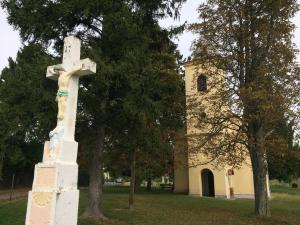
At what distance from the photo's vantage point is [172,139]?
1722 cm

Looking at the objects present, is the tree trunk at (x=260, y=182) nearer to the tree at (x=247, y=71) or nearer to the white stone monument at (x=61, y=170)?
the tree at (x=247, y=71)

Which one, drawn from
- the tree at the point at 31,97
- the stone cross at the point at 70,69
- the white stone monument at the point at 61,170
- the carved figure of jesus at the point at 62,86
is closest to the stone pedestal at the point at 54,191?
the white stone monument at the point at 61,170

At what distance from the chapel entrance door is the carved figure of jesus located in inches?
951

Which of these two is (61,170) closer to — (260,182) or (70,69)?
(70,69)

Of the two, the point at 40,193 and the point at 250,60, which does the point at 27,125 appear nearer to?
the point at 40,193

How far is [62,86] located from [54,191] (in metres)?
2.24

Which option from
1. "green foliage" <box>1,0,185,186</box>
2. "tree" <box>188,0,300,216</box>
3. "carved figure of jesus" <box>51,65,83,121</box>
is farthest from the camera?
"tree" <box>188,0,300,216</box>

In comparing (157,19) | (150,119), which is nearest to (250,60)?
(157,19)

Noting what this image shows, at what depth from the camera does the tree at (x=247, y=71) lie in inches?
562

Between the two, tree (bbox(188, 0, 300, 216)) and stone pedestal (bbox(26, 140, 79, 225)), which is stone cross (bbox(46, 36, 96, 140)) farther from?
tree (bbox(188, 0, 300, 216))

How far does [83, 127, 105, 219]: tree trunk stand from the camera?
12977 mm

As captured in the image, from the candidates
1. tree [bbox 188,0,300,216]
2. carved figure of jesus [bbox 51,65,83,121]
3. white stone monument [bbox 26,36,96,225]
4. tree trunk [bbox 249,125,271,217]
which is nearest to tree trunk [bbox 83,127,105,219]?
tree [bbox 188,0,300,216]

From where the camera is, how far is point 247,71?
631 inches

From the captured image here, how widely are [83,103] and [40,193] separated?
6932 millimetres
